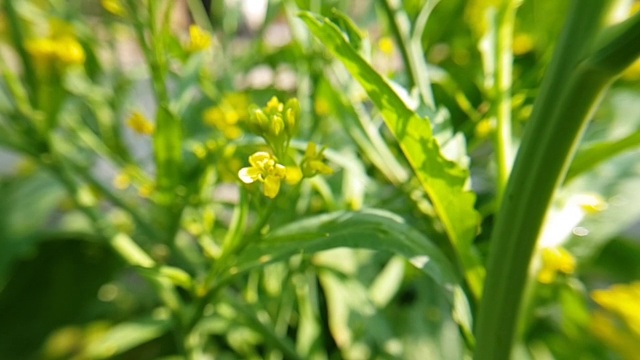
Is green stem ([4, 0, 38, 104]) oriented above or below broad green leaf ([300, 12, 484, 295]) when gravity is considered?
below

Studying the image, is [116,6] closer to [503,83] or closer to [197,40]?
[197,40]

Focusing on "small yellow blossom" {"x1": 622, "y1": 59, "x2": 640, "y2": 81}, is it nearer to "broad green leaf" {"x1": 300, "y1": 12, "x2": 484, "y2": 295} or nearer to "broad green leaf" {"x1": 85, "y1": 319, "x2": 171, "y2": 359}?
"broad green leaf" {"x1": 300, "y1": 12, "x2": 484, "y2": 295}

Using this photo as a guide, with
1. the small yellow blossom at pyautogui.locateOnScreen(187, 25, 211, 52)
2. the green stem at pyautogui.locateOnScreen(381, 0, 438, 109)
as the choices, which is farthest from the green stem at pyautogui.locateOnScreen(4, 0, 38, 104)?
the green stem at pyautogui.locateOnScreen(381, 0, 438, 109)

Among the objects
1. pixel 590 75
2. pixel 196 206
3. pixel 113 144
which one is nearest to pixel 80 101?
pixel 113 144

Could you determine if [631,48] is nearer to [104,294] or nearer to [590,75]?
[590,75]

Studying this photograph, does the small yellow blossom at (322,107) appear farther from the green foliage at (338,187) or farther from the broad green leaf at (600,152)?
the broad green leaf at (600,152)

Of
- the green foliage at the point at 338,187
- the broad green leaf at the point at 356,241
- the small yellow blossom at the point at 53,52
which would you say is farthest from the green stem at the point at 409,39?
the small yellow blossom at the point at 53,52
